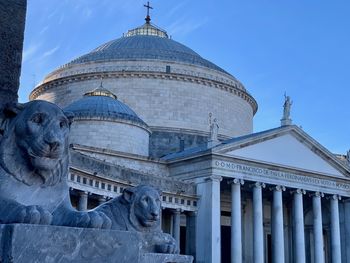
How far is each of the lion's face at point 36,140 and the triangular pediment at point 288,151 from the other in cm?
3043

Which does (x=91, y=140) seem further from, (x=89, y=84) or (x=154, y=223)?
(x=154, y=223)

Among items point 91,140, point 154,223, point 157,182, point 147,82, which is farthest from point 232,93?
point 154,223

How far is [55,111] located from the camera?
4.24 m

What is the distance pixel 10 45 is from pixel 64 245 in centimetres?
236

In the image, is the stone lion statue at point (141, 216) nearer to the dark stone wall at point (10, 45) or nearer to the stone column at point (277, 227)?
the dark stone wall at point (10, 45)

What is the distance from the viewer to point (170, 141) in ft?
146

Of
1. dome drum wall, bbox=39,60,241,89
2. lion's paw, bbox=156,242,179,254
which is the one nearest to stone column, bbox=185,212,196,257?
dome drum wall, bbox=39,60,241,89

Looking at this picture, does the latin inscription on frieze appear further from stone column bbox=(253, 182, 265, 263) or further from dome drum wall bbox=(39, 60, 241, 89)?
dome drum wall bbox=(39, 60, 241, 89)

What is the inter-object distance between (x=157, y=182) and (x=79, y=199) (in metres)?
6.30

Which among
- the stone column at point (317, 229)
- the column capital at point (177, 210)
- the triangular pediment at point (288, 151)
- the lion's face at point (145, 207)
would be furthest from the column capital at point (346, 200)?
the lion's face at point (145, 207)

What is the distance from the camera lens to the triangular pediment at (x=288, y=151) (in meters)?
36.1

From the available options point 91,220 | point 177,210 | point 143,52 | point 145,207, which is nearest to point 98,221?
point 91,220

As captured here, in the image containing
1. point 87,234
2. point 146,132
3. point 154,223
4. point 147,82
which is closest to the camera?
point 87,234

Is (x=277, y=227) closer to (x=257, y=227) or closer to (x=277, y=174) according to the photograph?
(x=257, y=227)
